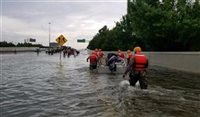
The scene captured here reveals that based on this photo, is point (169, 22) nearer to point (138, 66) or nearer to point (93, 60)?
point (93, 60)

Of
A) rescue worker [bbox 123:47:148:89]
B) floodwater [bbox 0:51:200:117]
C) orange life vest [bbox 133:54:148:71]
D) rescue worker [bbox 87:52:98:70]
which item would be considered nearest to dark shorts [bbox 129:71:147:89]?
rescue worker [bbox 123:47:148:89]

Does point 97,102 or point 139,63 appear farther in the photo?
point 139,63

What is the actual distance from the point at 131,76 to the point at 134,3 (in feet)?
103

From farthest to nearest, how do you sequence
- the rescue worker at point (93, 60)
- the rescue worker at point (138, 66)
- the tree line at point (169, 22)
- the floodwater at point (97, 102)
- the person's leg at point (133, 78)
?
the tree line at point (169, 22) < the rescue worker at point (93, 60) < the person's leg at point (133, 78) < the rescue worker at point (138, 66) < the floodwater at point (97, 102)

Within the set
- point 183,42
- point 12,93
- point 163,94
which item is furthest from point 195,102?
point 183,42

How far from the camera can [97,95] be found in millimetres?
15930

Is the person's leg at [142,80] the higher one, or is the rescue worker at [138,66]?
the rescue worker at [138,66]

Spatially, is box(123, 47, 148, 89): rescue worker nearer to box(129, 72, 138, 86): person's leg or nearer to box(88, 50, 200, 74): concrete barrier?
box(129, 72, 138, 86): person's leg

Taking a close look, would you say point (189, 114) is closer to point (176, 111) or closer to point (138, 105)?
point (176, 111)

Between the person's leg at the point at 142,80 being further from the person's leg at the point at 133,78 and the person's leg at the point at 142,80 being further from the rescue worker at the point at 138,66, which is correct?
the person's leg at the point at 133,78

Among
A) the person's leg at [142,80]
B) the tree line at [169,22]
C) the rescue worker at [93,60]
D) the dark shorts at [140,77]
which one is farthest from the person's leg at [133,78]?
the tree line at [169,22]

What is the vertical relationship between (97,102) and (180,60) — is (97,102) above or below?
below

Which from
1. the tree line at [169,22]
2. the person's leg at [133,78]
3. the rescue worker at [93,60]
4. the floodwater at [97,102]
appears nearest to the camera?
the floodwater at [97,102]

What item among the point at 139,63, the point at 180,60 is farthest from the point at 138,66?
the point at 180,60
